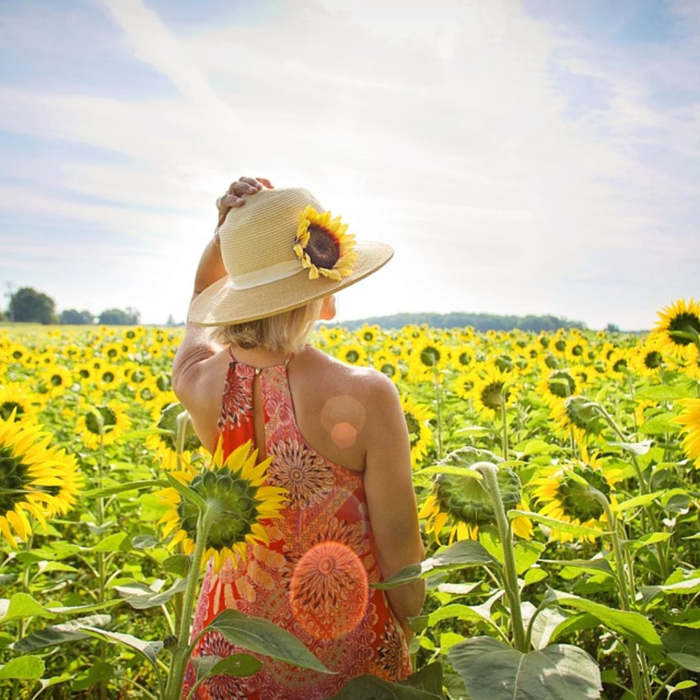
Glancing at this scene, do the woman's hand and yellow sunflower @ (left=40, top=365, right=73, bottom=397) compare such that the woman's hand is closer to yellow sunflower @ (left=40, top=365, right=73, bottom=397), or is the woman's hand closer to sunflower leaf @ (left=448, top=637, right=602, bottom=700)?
sunflower leaf @ (left=448, top=637, right=602, bottom=700)

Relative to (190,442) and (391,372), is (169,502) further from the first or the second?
(391,372)

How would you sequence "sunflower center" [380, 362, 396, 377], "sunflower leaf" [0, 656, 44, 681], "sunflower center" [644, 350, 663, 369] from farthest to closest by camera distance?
"sunflower center" [380, 362, 396, 377] → "sunflower center" [644, 350, 663, 369] → "sunflower leaf" [0, 656, 44, 681]

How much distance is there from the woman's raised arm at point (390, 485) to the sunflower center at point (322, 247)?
305 mm

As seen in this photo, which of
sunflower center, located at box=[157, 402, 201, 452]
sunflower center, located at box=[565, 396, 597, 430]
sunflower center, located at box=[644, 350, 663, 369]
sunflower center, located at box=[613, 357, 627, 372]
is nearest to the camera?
sunflower center, located at box=[157, 402, 201, 452]

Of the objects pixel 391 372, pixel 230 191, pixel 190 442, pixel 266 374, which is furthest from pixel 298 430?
pixel 391 372

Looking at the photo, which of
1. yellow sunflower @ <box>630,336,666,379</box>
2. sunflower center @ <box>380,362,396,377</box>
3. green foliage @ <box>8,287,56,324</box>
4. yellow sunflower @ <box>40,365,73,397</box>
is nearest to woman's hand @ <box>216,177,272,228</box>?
yellow sunflower @ <box>630,336,666,379</box>

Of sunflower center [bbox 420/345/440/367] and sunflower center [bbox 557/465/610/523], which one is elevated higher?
sunflower center [bbox 420/345/440/367]

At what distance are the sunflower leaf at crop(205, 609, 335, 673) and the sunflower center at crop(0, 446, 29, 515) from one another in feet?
1.81

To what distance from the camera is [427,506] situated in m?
1.60

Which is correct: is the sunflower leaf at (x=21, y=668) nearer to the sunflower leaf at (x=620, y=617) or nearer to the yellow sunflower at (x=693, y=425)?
the sunflower leaf at (x=620, y=617)

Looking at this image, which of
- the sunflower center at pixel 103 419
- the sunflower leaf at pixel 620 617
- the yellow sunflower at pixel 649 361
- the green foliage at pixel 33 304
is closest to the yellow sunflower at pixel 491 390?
the yellow sunflower at pixel 649 361

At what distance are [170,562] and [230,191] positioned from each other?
0.93 meters

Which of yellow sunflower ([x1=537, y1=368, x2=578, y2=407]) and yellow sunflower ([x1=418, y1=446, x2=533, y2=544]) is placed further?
yellow sunflower ([x1=537, y1=368, x2=578, y2=407])

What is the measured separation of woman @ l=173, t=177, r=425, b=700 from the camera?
67.1 inches
